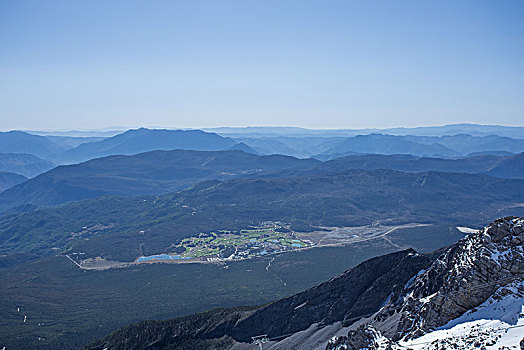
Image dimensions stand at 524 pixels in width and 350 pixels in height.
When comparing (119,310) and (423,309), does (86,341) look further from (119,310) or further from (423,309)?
(423,309)

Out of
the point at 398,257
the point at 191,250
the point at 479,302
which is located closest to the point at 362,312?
the point at 398,257

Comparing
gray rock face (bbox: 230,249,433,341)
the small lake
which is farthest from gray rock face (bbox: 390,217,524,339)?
the small lake

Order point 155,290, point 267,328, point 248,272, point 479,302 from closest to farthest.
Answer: point 479,302, point 267,328, point 155,290, point 248,272

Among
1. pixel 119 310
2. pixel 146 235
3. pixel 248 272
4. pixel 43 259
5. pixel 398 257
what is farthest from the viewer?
pixel 146 235

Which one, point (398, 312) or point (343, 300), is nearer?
point (398, 312)

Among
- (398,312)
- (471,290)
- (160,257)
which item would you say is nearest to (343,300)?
(398,312)

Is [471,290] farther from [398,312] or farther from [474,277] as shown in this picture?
[398,312]

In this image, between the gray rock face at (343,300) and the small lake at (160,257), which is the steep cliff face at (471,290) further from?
the small lake at (160,257)

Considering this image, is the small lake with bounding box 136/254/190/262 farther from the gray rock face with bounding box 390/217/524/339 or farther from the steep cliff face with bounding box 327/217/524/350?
the gray rock face with bounding box 390/217/524/339
